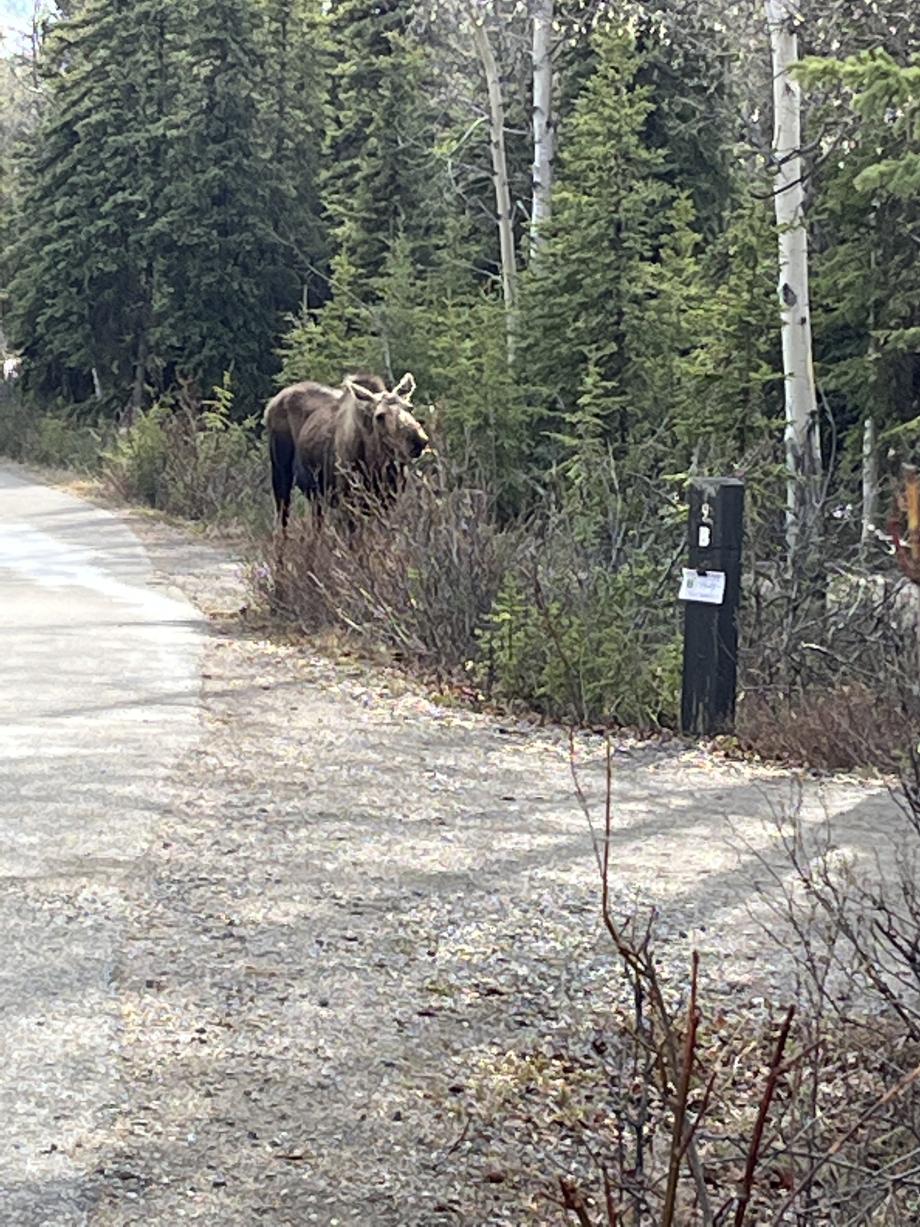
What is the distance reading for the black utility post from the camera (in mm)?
9312

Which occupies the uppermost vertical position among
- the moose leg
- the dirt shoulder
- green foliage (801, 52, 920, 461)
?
green foliage (801, 52, 920, 461)

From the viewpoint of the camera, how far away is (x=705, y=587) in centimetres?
938

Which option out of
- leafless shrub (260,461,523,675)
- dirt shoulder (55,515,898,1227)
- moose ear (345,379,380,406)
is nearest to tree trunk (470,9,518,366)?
moose ear (345,379,380,406)

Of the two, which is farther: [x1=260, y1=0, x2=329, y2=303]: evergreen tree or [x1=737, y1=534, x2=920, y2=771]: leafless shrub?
[x1=260, y1=0, x2=329, y2=303]: evergreen tree

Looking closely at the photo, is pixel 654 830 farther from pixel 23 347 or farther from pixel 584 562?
pixel 23 347

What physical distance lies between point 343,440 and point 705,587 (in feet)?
23.1

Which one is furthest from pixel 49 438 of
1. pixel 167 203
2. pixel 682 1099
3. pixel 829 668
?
pixel 682 1099

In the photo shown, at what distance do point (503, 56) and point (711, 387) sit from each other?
20.6m

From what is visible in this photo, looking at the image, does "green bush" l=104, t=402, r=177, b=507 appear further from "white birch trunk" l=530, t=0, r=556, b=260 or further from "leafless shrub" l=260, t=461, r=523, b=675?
"leafless shrub" l=260, t=461, r=523, b=675

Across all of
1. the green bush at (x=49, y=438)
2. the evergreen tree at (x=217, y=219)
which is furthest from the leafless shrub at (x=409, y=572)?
the evergreen tree at (x=217, y=219)

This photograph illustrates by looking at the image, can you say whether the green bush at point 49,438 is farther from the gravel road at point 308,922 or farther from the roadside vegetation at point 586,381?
the gravel road at point 308,922

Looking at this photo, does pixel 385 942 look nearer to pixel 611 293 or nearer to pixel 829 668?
pixel 829 668

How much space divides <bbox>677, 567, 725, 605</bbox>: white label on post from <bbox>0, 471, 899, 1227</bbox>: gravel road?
785mm

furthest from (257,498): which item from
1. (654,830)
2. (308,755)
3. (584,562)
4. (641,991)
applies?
(641,991)
